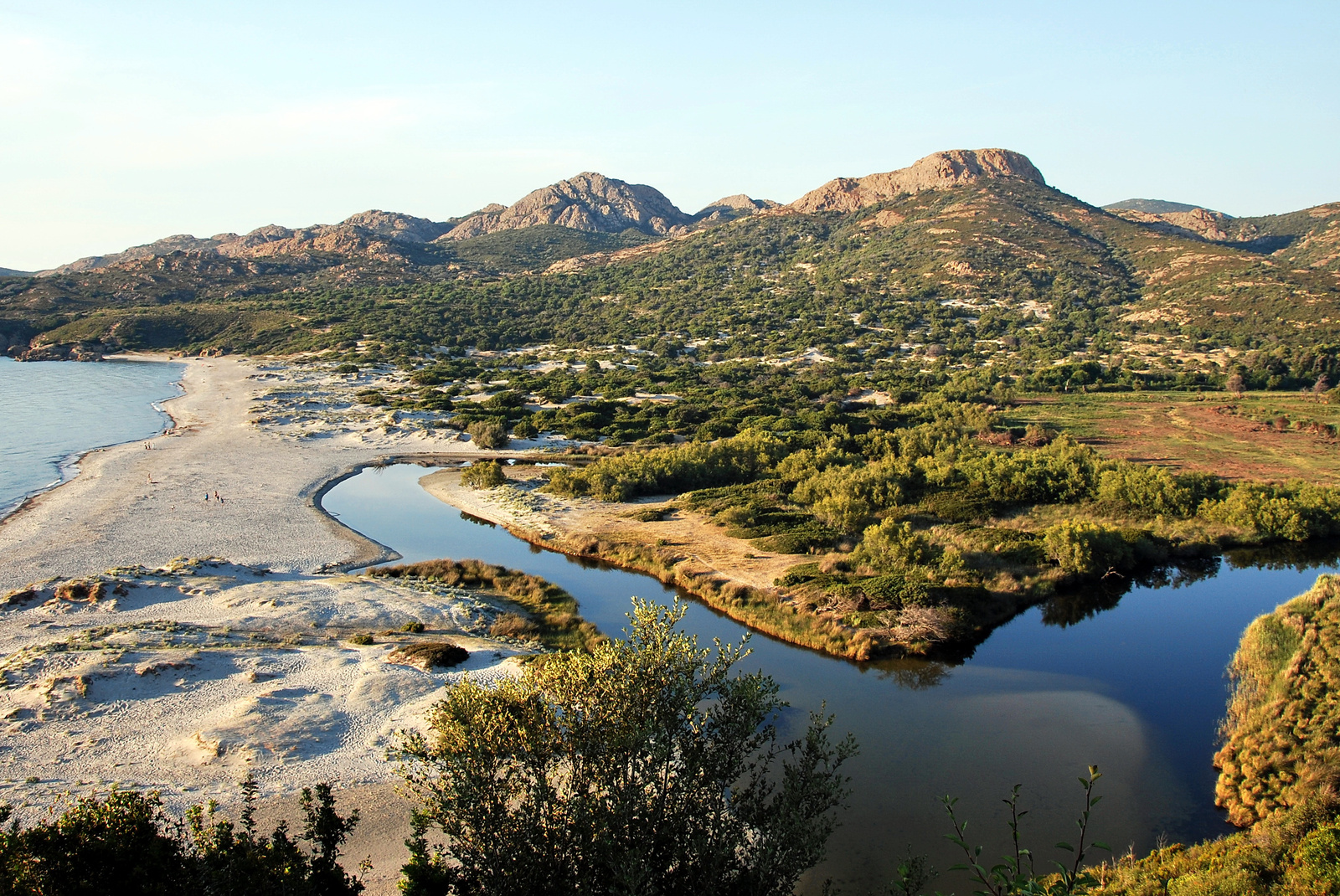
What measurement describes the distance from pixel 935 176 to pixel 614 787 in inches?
6553

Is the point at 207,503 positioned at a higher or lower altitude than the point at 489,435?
lower

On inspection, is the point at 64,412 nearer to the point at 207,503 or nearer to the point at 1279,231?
the point at 207,503

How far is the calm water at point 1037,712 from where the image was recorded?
1580cm

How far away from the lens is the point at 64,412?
223 feet

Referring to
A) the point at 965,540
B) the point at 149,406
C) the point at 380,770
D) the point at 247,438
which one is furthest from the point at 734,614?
the point at 149,406

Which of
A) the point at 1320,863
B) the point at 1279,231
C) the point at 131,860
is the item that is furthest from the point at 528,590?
the point at 1279,231

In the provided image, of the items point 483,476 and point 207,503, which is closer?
point 207,503

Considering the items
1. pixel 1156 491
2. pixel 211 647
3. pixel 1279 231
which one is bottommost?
pixel 211 647

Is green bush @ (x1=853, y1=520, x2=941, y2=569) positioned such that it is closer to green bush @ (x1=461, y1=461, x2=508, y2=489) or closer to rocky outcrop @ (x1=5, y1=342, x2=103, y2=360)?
green bush @ (x1=461, y1=461, x2=508, y2=489)

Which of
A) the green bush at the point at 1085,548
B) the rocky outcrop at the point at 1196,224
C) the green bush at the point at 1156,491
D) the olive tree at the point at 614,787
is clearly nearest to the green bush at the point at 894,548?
the green bush at the point at 1085,548

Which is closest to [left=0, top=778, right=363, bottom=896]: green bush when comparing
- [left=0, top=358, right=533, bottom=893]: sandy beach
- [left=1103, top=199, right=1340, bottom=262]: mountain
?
[left=0, top=358, right=533, bottom=893]: sandy beach

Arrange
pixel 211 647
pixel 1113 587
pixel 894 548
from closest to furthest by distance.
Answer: pixel 211 647
pixel 894 548
pixel 1113 587

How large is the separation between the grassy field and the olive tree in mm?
44284

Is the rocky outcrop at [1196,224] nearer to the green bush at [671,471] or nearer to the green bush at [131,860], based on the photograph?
the green bush at [671,471]
